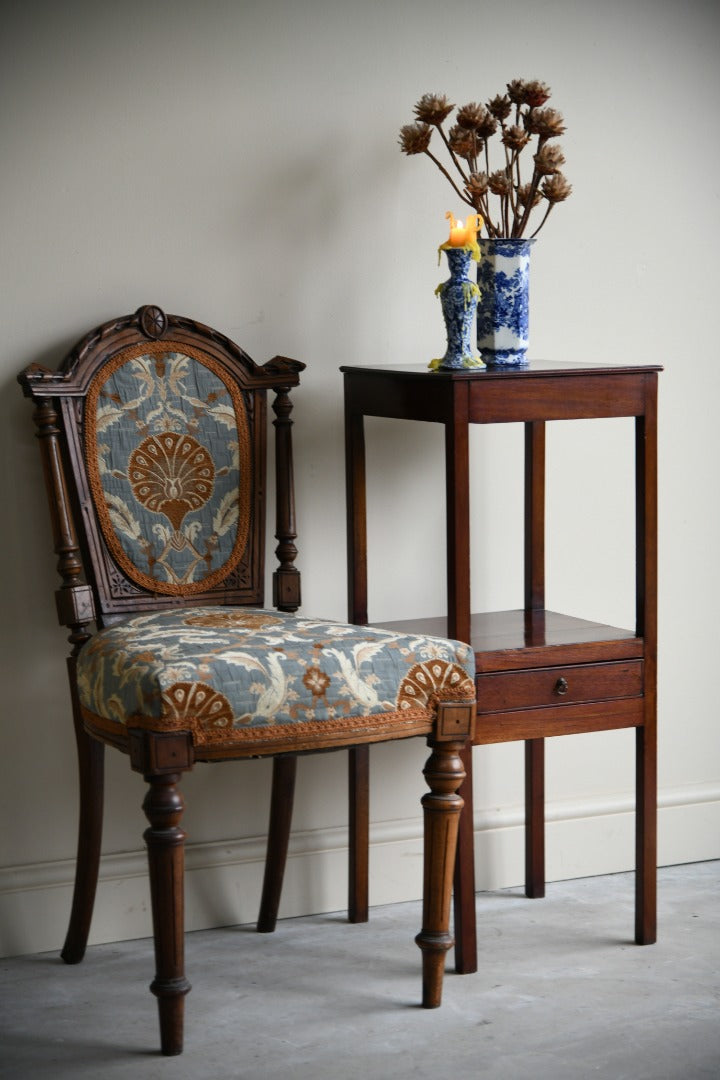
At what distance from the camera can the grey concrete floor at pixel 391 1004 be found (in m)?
Answer: 1.81

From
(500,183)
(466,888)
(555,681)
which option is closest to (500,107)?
(500,183)

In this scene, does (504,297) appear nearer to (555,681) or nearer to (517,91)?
(517,91)

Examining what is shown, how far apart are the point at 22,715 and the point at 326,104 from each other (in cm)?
118

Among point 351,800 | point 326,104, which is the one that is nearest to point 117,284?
point 326,104

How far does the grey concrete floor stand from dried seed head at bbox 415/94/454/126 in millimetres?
1372

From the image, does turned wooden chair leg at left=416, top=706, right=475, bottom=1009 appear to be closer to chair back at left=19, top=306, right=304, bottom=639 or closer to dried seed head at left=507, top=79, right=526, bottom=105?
chair back at left=19, top=306, right=304, bottom=639

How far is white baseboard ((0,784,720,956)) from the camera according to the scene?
227 centimetres

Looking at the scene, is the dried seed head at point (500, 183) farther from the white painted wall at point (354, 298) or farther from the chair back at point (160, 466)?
the chair back at point (160, 466)

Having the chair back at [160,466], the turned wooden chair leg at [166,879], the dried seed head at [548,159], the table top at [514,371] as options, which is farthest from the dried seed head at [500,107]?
the turned wooden chair leg at [166,879]

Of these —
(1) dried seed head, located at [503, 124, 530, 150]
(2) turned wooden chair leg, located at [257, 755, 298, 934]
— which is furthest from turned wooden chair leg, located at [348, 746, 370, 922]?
(1) dried seed head, located at [503, 124, 530, 150]

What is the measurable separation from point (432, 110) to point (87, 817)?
1.26 meters

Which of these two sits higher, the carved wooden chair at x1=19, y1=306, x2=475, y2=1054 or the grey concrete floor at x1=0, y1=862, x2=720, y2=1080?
the carved wooden chair at x1=19, y1=306, x2=475, y2=1054

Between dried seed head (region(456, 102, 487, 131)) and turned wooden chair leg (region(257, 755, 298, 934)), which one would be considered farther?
turned wooden chair leg (region(257, 755, 298, 934))

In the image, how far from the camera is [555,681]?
2.15 meters
